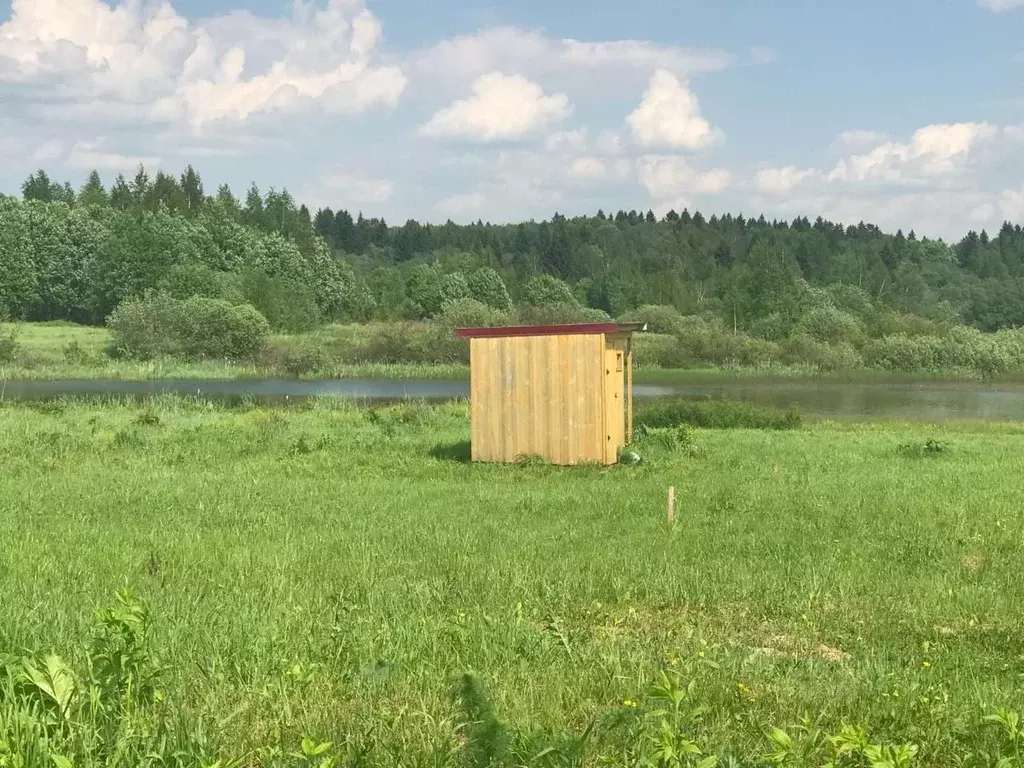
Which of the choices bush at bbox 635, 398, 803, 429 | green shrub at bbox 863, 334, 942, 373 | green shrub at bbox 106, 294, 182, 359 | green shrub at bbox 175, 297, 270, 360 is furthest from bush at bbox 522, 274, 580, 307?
bush at bbox 635, 398, 803, 429

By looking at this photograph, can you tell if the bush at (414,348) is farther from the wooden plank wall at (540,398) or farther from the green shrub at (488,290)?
the wooden plank wall at (540,398)

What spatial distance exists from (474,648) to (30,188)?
480ft

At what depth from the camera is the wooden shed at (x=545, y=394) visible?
16.2m

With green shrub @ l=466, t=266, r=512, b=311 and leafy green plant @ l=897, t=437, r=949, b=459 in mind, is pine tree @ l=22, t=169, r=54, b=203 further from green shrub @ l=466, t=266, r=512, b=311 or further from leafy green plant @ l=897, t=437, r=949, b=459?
leafy green plant @ l=897, t=437, r=949, b=459

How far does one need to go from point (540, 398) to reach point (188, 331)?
48642 millimetres

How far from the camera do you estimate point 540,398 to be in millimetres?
16484

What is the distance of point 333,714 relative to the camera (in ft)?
14.1

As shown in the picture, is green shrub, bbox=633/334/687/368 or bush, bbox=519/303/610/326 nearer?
green shrub, bbox=633/334/687/368

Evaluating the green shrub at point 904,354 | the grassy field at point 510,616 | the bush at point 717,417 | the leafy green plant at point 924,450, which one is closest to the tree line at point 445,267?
the green shrub at point 904,354

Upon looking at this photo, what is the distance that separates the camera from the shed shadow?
17156mm

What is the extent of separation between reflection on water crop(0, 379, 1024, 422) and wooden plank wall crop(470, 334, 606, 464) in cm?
1869

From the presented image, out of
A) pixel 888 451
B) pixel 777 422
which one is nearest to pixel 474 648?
pixel 888 451

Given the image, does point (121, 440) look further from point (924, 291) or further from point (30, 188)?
point (30, 188)

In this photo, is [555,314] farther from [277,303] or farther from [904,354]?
[904,354]
